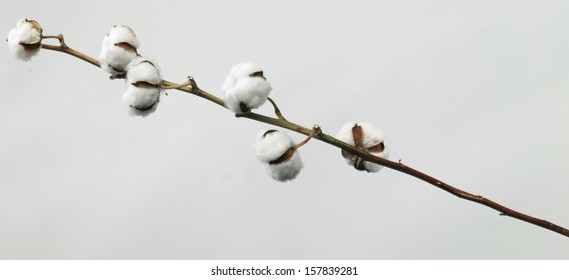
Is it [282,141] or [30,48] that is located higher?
[30,48]

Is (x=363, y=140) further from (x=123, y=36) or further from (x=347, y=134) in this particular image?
(x=123, y=36)

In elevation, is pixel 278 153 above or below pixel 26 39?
below

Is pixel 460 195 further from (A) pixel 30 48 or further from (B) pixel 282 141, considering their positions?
(A) pixel 30 48

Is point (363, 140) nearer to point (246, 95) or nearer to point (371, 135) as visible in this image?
point (371, 135)

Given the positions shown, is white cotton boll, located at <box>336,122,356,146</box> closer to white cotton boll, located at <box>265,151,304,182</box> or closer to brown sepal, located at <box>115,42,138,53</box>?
white cotton boll, located at <box>265,151,304,182</box>

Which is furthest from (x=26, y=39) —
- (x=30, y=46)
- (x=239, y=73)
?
(x=239, y=73)

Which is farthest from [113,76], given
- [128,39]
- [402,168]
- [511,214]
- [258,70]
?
[511,214]
